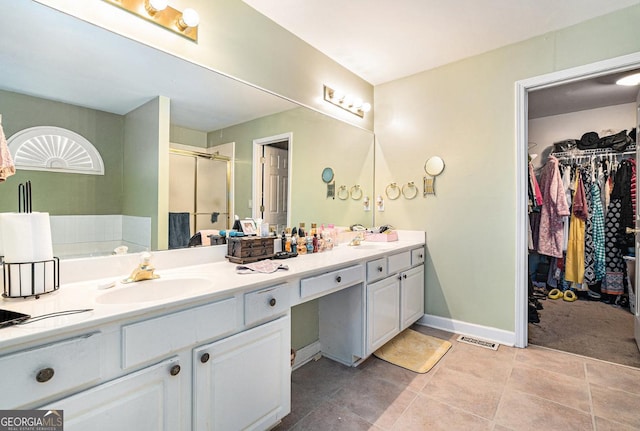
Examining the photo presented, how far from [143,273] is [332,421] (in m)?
1.20

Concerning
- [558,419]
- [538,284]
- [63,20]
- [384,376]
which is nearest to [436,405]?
[384,376]

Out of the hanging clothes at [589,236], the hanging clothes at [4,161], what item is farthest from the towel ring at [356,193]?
the hanging clothes at [589,236]

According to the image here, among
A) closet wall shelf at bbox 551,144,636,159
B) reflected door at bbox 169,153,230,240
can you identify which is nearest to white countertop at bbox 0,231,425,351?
reflected door at bbox 169,153,230,240

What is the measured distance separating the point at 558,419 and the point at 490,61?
8.16 feet

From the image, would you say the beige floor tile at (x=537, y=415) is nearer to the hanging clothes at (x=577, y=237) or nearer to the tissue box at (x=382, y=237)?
the tissue box at (x=382, y=237)

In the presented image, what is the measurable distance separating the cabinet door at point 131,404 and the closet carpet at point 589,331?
269 centimetres

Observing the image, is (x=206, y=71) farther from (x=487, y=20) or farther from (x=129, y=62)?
(x=487, y=20)

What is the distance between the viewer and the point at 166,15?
154cm

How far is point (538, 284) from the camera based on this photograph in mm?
4066

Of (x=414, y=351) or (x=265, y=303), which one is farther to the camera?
(x=414, y=351)

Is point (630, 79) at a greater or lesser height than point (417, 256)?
greater

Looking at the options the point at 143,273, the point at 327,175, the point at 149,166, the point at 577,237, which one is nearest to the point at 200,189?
the point at 149,166

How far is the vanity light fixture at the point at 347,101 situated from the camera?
2.59 metres

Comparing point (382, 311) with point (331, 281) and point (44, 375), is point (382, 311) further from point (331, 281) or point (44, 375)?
point (44, 375)
